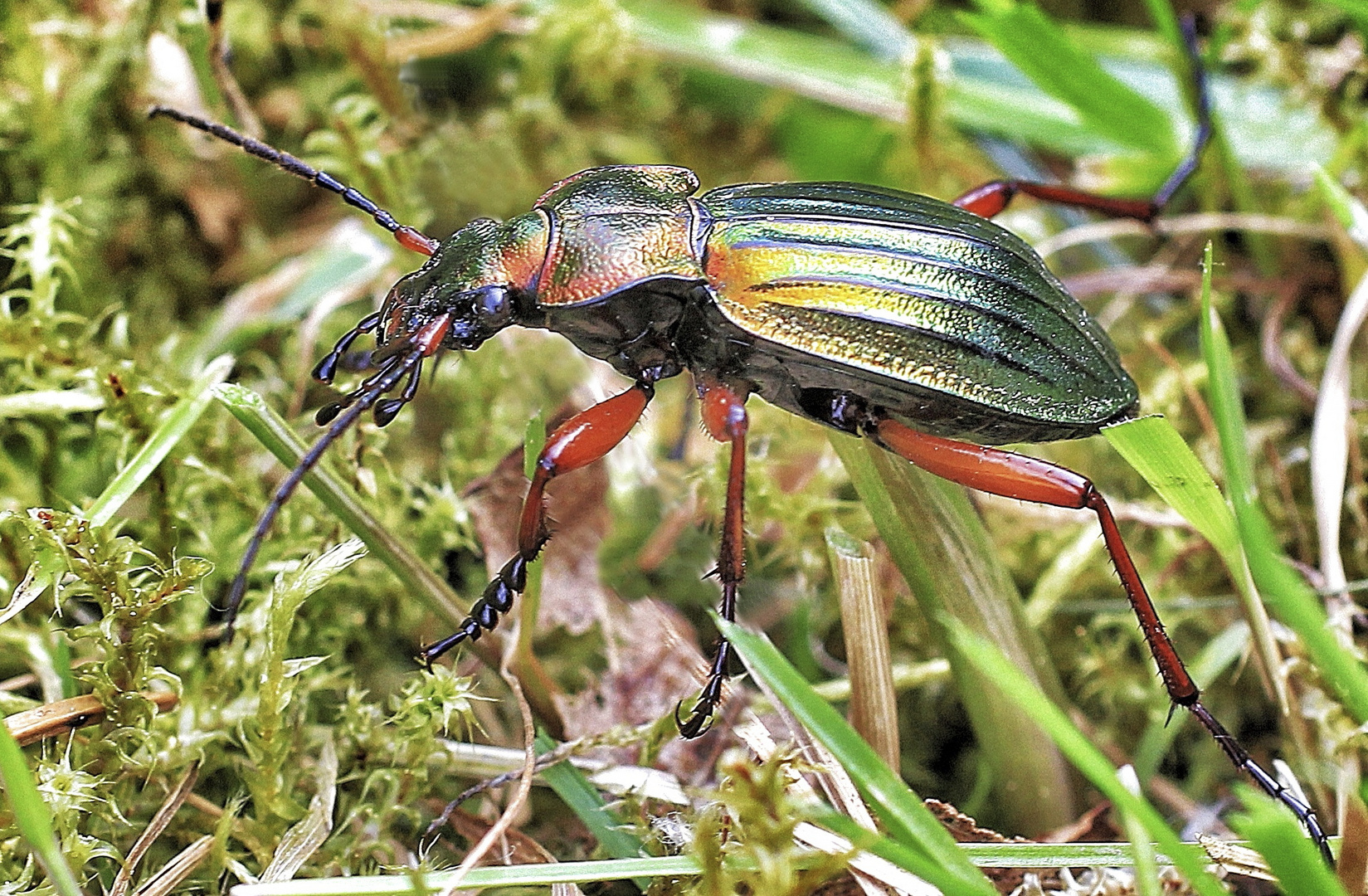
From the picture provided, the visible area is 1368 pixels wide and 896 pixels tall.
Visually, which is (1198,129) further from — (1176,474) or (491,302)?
(491,302)

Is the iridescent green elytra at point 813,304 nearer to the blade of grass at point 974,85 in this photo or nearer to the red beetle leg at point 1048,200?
the red beetle leg at point 1048,200

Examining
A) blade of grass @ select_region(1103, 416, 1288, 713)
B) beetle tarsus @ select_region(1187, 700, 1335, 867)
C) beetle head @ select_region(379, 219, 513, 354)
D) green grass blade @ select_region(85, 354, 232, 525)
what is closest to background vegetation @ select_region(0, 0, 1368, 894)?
green grass blade @ select_region(85, 354, 232, 525)

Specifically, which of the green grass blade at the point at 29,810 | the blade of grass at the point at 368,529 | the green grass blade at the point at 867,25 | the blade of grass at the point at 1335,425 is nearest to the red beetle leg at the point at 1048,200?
the blade of grass at the point at 1335,425

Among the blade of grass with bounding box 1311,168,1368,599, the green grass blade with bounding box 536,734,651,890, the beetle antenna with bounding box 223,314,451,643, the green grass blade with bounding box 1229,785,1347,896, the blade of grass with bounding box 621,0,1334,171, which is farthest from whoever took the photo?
the blade of grass with bounding box 621,0,1334,171

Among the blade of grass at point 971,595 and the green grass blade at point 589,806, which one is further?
the blade of grass at point 971,595

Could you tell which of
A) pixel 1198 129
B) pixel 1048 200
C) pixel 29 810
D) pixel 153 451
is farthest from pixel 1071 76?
pixel 29 810

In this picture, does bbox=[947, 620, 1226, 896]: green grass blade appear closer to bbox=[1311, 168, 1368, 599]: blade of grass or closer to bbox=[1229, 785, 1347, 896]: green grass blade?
bbox=[1229, 785, 1347, 896]: green grass blade
